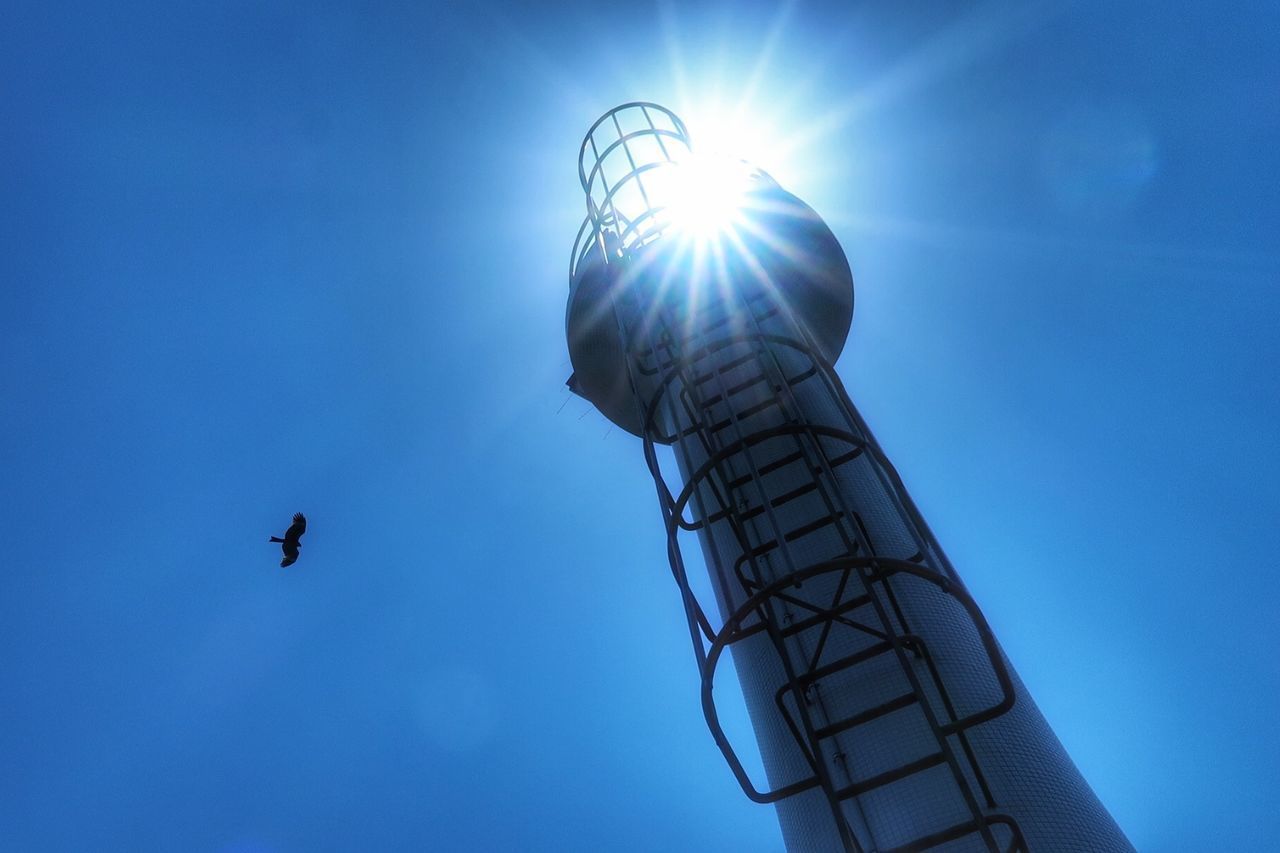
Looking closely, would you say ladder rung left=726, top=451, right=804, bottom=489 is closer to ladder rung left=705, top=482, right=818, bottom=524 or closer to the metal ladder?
the metal ladder

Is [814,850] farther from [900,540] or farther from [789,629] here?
[900,540]

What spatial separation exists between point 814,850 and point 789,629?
1554mm

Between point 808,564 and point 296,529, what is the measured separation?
7.18 metres

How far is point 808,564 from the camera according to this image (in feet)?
22.4

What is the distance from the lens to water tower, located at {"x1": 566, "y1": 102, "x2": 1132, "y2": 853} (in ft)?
17.3

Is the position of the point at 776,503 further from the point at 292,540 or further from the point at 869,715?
the point at 292,540

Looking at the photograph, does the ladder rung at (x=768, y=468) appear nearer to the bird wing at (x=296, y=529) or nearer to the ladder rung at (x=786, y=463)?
the ladder rung at (x=786, y=463)

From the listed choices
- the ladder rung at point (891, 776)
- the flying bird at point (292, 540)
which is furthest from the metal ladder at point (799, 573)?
the flying bird at point (292, 540)

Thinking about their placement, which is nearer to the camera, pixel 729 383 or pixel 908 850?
pixel 908 850

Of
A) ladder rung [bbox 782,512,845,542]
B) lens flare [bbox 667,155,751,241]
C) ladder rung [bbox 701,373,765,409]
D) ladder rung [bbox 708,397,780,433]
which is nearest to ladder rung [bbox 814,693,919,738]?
ladder rung [bbox 782,512,845,542]

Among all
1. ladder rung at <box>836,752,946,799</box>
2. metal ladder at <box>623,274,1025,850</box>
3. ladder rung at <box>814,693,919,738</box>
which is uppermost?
metal ladder at <box>623,274,1025,850</box>

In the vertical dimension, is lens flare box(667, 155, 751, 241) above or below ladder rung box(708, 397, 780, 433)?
above

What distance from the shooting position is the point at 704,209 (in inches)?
427

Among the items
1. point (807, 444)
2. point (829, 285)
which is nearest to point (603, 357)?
point (829, 285)
